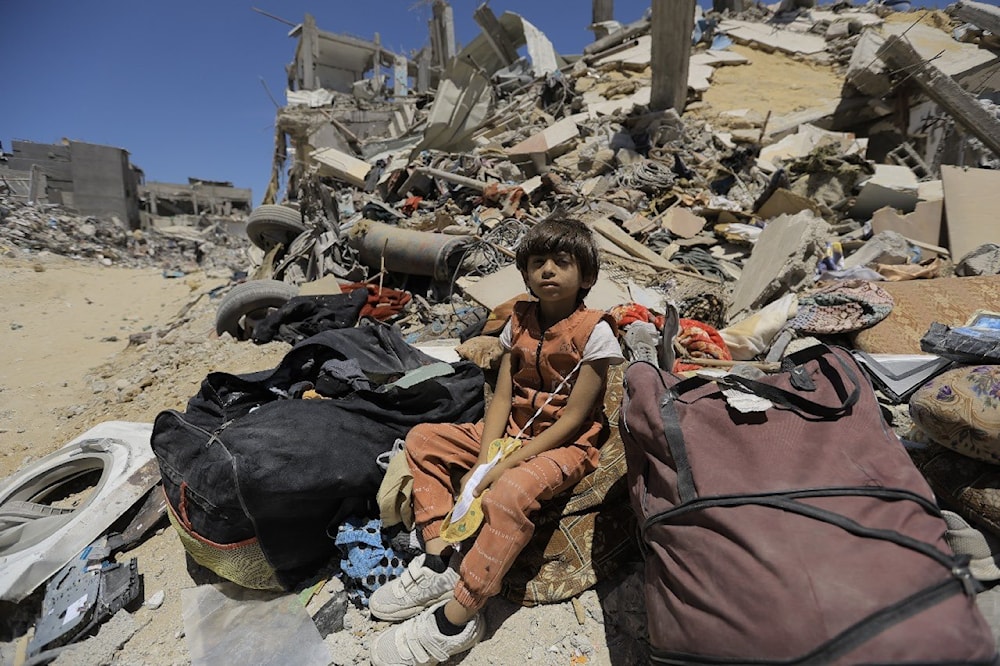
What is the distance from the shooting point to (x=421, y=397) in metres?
2.31

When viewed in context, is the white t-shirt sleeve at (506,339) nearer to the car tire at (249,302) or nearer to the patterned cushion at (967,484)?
the patterned cushion at (967,484)

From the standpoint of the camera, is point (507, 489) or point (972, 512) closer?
point (972, 512)

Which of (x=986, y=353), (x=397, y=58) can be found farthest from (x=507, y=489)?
(x=397, y=58)

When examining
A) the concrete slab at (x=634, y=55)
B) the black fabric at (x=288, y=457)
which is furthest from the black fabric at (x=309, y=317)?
the concrete slab at (x=634, y=55)

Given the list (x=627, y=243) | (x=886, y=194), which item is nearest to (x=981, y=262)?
(x=886, y=194)

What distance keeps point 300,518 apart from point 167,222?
89.9 feet

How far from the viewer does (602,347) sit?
6.05ft

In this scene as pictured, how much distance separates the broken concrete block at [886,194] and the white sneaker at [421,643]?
18.0 feet

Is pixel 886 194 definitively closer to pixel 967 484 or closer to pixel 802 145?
pixel 802 145

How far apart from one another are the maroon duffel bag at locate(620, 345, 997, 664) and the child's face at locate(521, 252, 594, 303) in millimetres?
578

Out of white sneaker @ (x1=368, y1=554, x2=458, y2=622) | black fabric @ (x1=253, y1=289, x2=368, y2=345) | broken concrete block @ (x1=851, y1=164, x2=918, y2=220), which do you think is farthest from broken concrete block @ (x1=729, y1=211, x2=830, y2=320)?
black fabric @ (x1=253, y1=289, x2=368, y2=345)

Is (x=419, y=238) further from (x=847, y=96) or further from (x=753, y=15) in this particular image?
(x=753, y=15)

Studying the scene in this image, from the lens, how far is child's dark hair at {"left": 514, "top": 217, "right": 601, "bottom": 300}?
1.93 metres

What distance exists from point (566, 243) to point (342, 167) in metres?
8.13
